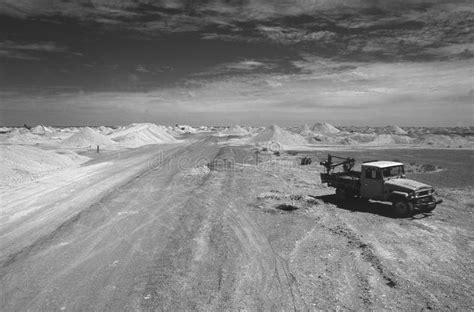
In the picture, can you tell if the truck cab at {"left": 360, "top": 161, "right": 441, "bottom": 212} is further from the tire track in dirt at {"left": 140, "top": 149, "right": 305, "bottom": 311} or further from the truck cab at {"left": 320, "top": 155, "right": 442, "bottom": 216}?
the tire track in dirt at {"left": 140, "top": 149, "right": 305, "bottom": 311}

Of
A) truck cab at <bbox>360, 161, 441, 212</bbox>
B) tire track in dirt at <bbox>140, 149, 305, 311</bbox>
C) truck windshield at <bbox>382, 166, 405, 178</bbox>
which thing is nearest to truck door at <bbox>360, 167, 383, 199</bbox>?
truck cab at <bbox>360, 161, 441, 212</bbox>

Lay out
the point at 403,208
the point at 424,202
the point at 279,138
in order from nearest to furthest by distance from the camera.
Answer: the point at 403,208, the point at 424,202, the point at 279,138

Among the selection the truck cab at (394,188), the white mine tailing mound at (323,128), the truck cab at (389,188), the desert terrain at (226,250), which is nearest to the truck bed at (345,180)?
the truck cab at (389,188)

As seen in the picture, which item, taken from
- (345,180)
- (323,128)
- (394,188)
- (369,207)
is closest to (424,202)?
(394,188)

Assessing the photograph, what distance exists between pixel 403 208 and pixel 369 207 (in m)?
2.51

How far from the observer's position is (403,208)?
15.6 metres

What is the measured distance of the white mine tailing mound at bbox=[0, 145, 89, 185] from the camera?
27.3 meters

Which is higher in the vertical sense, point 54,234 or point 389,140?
point 389,140

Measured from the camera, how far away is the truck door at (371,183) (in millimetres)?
16625

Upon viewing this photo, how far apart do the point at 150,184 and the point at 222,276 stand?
16267mm

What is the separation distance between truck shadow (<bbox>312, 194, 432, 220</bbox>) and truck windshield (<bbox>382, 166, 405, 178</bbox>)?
5.30 feet

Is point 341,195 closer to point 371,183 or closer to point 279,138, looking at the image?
point 371,183

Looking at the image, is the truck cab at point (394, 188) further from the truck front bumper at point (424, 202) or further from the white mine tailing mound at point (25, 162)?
the white mine tailing mound at point (25, 162)

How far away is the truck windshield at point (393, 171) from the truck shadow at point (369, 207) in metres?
1.62
